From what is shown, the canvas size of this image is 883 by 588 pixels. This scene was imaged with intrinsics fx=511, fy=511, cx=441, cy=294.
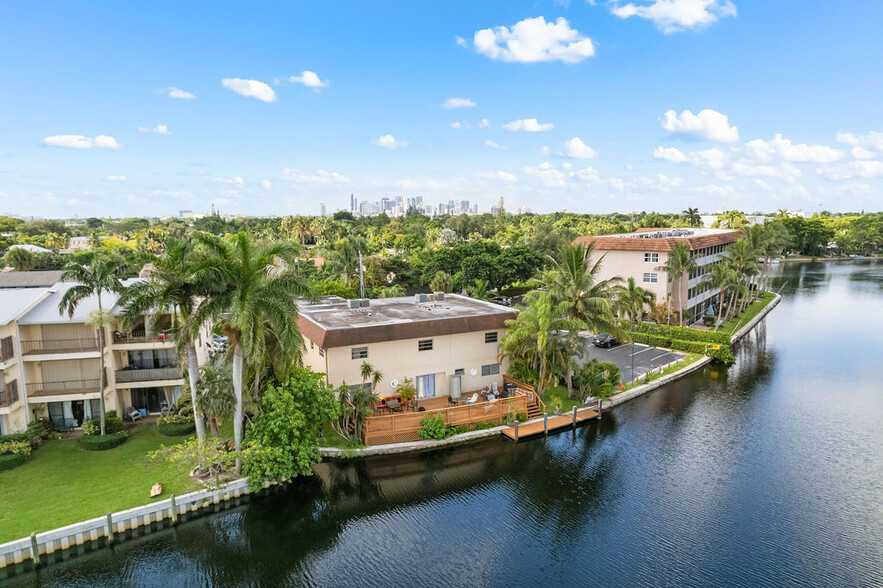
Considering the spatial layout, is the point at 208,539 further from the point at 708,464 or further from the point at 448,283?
the point at 448,283

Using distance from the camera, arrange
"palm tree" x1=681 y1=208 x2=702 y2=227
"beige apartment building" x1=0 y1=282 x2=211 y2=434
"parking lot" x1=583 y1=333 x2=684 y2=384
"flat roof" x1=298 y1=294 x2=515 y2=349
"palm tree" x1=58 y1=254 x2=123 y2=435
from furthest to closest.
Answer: "palm tree" x1=681 y1=208 x2=702 y2=227 < "parking lot" x1=583 y1=333 x2=684 y2=384 < "flat roof" x1=298 y1=294 x2=515 y2=349 < "beige apartment building" x1=0 y1=282 x2=211 y2=434 < "palm tree" x1=58 y1=254 x2=123 y2=435

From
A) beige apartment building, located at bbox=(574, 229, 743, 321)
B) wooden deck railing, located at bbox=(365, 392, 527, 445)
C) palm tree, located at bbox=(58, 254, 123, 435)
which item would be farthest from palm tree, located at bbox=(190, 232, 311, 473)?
beige apartment building, located at bbox=(574, 229, 743, 321)

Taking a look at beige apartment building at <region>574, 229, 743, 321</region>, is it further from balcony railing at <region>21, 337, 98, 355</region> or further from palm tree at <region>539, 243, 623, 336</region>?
balcony railing at <region>21, 337, 98, 355</region>

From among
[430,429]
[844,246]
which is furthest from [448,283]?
[844,246]

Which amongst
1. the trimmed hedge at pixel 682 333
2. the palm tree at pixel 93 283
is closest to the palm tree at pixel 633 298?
the trimmed hedge at pixel 682 333

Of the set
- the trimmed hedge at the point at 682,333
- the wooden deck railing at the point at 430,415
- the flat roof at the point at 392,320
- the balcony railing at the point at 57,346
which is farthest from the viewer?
the trimmed hedge at the point at 682,333

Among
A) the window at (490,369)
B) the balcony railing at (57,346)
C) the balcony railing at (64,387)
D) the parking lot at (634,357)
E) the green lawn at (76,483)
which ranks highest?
the balcony railing at (57,346)

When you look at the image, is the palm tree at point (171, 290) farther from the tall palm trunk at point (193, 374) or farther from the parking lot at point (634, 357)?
the parking lot at point (634, 357)
